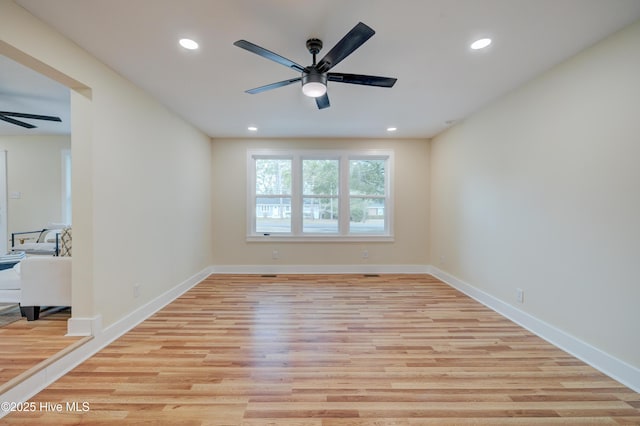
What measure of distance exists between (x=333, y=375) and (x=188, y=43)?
2.78m

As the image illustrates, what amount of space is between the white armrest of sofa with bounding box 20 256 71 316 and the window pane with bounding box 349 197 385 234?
155 inches

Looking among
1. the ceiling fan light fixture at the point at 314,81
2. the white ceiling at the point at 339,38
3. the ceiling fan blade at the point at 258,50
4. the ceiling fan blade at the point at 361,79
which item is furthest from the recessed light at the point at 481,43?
the ceiling fan blade at the point at 258,50

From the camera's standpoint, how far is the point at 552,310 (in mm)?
2432

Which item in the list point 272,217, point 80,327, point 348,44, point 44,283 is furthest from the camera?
point 272,217

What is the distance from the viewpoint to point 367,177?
5.04 m

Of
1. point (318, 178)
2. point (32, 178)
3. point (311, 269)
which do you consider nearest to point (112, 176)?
point (318, 178)

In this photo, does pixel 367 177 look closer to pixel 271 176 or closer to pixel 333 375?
pixel 271 176

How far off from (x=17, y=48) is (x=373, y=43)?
2408 millimetres

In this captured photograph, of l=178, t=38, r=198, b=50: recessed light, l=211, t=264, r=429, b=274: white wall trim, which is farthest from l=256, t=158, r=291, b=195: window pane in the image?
l=178, t=38, r=198, b=50: recessed light

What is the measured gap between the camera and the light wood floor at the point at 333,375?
1564 millimetres

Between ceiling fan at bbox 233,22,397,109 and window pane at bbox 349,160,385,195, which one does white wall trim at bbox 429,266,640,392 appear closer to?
window pane at bbox 349,160,385,195

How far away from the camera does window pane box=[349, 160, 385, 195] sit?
502cm

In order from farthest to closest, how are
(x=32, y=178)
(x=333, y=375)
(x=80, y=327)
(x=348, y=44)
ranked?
(x=32, y=178) < (x=80, y=327) < (x=333, y=375) < (x=348, y=44)

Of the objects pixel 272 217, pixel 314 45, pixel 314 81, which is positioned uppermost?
pixel 314 45
